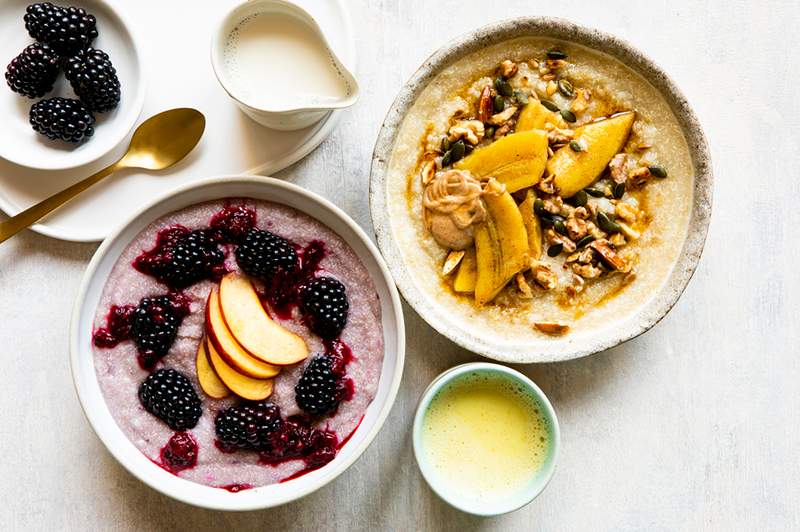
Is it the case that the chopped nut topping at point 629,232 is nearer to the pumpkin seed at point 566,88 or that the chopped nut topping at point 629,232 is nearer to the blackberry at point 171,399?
the pumpkin seed at point 566,88

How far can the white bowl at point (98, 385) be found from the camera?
148cm

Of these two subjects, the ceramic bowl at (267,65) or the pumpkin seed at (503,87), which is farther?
the pumpkin seed at (503,87)

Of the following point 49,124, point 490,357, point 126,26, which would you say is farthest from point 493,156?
point 49,124

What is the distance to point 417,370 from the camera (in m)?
1.78

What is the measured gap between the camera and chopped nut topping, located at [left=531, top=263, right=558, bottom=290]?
1.69 metres

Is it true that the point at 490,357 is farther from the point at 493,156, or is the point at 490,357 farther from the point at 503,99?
the point at 503,99

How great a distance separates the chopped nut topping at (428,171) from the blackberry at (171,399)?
2.34ft

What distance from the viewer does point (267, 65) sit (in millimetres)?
1636

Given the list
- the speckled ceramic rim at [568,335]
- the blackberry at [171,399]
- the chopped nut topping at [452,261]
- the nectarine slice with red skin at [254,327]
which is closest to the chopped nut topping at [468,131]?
the speckled ceramic rim at [568,335]

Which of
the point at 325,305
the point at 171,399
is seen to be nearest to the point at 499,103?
the point at 325,305

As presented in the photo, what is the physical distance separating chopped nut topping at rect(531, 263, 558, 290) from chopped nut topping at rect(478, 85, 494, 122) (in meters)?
→ 0.38

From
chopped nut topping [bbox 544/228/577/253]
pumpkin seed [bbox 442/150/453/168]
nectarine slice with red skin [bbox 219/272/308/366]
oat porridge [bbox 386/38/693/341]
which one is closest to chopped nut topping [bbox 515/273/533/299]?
oat porridge [bbox 386/38/693/341]

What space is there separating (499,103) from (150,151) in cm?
86

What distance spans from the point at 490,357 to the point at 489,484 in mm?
316
